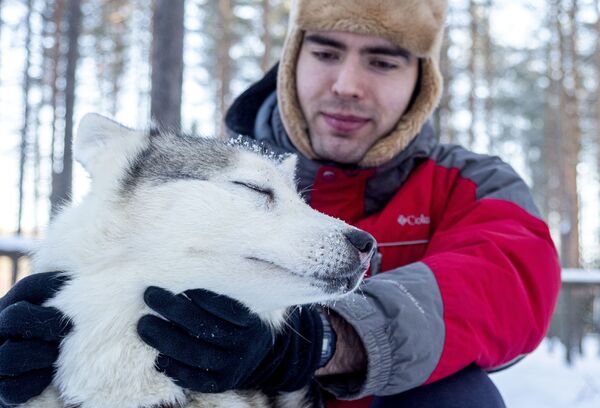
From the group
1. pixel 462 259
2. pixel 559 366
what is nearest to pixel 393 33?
pixel 462 259

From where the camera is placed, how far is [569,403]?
18.2 ft

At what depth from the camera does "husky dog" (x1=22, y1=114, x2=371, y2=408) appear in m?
1.67

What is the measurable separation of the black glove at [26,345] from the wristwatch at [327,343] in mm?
849

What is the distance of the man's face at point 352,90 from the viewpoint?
308cm

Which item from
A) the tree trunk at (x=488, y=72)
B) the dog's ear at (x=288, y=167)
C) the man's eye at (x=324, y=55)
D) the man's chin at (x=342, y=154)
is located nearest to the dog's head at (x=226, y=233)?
the dog's ear at (x=288, y=167)

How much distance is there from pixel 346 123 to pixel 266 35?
51.2ft

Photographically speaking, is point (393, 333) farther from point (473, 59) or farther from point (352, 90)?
point (473, 59)

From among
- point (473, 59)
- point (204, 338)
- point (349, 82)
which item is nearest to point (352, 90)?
point (349, 82)

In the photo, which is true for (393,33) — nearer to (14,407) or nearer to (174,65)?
(14,407)

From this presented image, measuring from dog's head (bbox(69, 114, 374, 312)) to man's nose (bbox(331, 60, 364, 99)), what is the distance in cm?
120

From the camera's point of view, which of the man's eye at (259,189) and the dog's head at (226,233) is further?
the man's eye at (259,189)

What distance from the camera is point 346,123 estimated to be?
3.12m

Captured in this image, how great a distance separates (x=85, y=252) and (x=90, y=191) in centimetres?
30

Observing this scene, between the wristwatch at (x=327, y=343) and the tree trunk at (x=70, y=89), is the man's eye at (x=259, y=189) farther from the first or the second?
the tree trunk at (x=70, y=89)
